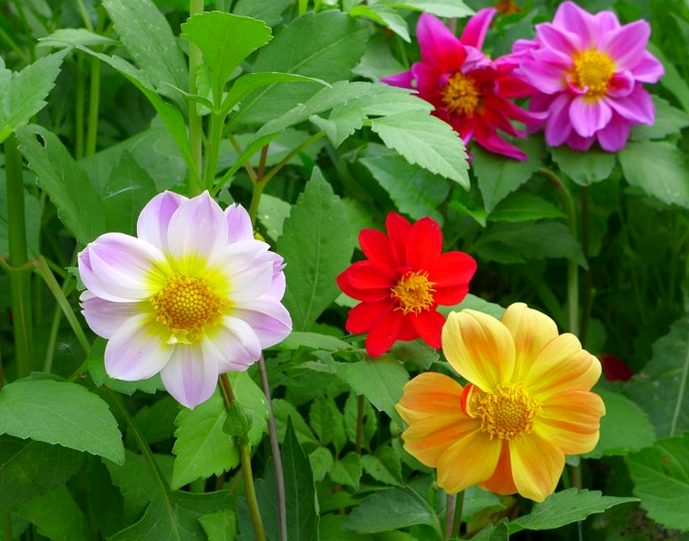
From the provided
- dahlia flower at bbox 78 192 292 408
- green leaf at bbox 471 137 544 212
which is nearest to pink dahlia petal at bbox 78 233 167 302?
dahlia flower at bbox 78 192 292 408

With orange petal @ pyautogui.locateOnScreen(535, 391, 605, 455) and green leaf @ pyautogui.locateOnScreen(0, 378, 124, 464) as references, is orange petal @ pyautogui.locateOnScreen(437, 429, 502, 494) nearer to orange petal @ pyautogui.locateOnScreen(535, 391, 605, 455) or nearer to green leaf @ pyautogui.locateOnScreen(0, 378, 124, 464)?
orange petal @ pyautogui.locateOnScreen(535, 391, 605, 455)

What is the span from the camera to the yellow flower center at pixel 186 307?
0.41 metres

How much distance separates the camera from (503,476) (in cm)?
48

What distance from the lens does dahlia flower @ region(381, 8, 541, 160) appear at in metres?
0.70

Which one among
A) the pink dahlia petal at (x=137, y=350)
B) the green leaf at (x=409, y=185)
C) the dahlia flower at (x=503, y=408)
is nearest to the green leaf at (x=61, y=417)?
the pink dahlia petal at (x=137, y=350)

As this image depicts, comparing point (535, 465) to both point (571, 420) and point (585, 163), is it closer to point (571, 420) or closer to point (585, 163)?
point (571, 420)

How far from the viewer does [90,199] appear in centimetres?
51

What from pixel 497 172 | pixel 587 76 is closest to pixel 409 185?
pixel 497 172

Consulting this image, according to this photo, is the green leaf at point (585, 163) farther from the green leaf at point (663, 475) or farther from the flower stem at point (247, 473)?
the flower stem at point (247, 473)

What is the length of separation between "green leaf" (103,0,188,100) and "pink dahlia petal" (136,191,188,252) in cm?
9

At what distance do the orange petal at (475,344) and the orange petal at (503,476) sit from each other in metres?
0.04

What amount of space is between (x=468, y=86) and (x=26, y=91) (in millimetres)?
358

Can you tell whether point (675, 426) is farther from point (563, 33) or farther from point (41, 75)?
point (41, 75)

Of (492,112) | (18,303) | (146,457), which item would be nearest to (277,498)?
(146,457)
